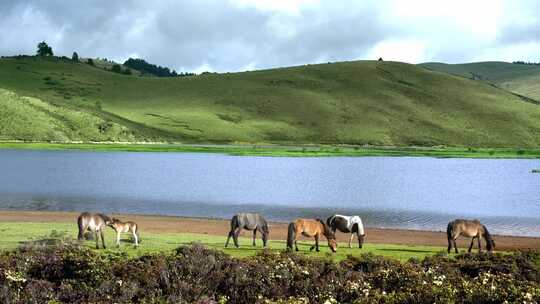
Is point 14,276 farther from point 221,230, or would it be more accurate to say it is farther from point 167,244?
point 221,230

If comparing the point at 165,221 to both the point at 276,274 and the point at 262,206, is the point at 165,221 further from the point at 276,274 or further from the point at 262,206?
the point at 276,274

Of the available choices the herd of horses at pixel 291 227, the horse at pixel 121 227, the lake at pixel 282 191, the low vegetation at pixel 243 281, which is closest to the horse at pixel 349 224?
the herd of horses at pixel 291 227

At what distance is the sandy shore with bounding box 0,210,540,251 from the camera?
33.5 m

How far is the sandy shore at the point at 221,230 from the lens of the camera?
3353 cm

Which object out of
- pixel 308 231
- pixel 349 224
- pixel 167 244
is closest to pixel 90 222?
pixel 167 244

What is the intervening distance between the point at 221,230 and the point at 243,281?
2381 centimetres

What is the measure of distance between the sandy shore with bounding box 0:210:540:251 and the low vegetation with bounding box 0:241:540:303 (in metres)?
18.1

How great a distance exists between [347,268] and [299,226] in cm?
908

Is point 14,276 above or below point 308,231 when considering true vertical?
below

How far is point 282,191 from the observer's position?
6494cm

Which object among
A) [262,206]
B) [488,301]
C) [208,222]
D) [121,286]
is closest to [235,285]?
[121,286]

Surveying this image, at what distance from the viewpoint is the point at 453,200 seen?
60.6 metres

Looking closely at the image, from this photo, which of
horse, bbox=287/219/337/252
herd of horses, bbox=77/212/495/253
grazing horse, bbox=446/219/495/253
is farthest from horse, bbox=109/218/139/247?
grazing horse, bbox=446/219/495/253

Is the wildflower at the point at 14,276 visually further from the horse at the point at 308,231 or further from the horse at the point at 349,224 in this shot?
the horse at the point at 349,224
